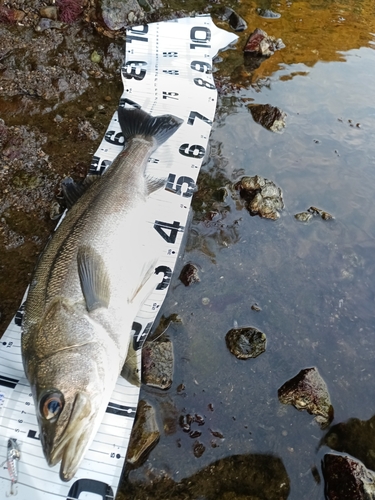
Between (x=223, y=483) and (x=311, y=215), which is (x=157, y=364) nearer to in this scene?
(x=223, y=483)

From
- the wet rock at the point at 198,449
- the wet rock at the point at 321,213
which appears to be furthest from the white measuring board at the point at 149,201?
the wet rock at the point at 321,213

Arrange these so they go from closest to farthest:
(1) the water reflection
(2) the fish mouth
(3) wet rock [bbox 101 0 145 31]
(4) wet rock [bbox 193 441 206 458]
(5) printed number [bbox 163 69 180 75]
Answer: (2) the fish mouth, (1) the water reflection, (4) wet rock [bbox 193 441 206 458], (5) printed number [bbox 163 69 180 75], (3) wet rock [bbox 101 0 145 31]

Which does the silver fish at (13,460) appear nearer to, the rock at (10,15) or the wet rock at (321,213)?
the wet rock at (321,213)

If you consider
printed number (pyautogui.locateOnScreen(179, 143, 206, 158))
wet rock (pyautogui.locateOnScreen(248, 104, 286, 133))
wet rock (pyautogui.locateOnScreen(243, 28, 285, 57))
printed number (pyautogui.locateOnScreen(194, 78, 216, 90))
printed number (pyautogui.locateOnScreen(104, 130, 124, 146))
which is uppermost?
wet rock (pyautogui.locateOnScreen(243, 28, 285, 57))

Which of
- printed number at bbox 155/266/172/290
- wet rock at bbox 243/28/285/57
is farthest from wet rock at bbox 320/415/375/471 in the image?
wet rock at bbox 243/28/285/57

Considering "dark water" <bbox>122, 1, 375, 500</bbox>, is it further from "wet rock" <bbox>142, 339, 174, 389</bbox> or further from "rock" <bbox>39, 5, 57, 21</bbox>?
"rock" <bbox>39, 5, 57, 21</bbox>

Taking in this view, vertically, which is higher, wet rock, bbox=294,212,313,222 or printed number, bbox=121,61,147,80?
printed number, bbox=121,61,147,80

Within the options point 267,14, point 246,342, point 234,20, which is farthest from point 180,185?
point 267,14
